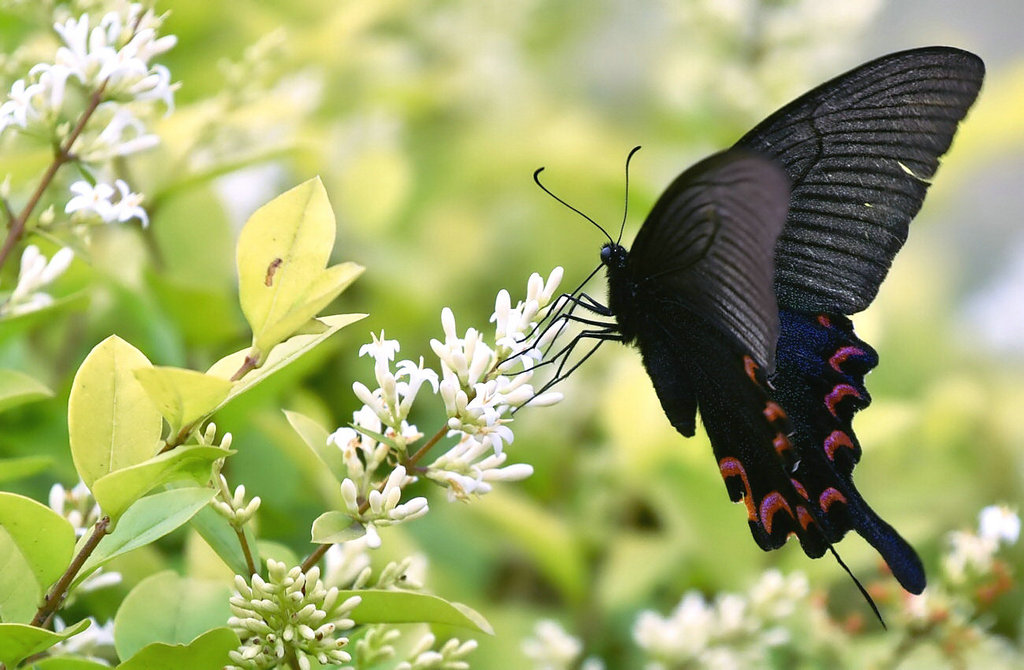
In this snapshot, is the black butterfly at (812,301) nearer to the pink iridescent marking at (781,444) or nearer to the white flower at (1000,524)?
the pink iridescent marking at (781,444)

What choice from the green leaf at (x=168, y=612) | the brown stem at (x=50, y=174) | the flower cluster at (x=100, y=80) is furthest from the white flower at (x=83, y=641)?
the flower cluster at (x=100, y=80)

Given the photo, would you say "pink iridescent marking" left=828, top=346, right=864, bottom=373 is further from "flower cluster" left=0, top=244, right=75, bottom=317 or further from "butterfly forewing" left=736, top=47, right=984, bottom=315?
"flower cluster" left=0, top=244, right=75, bottom=317

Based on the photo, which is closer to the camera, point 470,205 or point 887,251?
point 887,251

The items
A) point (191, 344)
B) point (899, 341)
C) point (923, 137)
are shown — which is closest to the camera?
point (923, 137)

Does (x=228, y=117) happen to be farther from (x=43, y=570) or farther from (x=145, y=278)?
(x=43, y=570)

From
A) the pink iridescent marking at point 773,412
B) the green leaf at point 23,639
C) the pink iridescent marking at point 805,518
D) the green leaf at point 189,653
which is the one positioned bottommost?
the green leaf at point 23,639

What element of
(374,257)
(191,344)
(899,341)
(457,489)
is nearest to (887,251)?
(457,489)

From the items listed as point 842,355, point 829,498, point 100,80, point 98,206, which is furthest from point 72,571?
point 842,355
